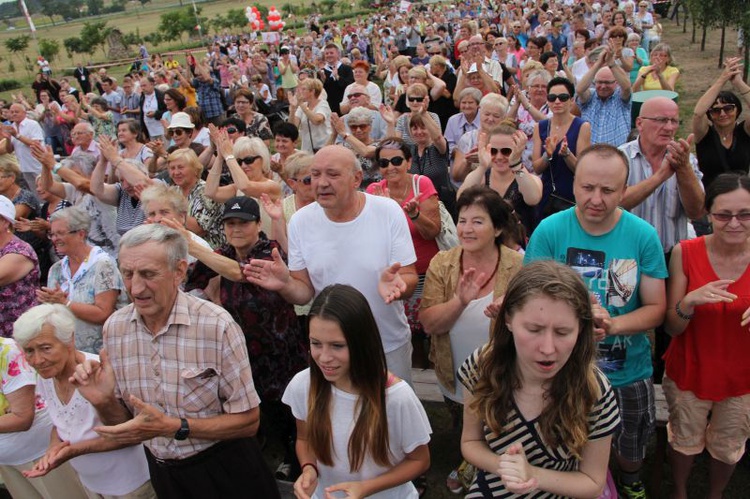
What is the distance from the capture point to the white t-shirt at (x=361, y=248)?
3.21 metres

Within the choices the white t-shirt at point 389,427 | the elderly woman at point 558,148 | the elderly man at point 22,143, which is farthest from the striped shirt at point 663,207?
the elderly man at point 22,143

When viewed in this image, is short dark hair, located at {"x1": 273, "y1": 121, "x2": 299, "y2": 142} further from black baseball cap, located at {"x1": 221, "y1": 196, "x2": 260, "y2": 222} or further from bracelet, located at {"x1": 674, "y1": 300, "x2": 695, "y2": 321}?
bracelet, located at {"x1": 674, "y1": 300, "x2": 695, "y2": 321}

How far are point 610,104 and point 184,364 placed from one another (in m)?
4.99

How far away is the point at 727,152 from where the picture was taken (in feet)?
15.2

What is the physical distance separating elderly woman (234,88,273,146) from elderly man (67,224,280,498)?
17.8ft

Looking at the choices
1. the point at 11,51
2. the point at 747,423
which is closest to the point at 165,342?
the point at 747,423

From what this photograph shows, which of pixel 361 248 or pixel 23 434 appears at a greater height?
pixel 361 248

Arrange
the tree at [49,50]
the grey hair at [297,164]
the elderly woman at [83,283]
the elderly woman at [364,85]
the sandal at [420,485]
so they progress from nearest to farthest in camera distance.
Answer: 1. the sandal at [420,485]
2. the elderly woman at [83,283]
3. the grey hair at [297,164]
4. the elderly woman at [364,85]
5. the tree at [49,50]

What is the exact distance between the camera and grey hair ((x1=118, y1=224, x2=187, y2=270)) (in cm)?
247

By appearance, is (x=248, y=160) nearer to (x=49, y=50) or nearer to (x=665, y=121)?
(x=665, y=121)

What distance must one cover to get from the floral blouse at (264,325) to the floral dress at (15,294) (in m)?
1.52

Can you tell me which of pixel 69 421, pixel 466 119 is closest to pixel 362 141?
pixel 466 119

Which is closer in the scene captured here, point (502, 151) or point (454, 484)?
point (454, 484)

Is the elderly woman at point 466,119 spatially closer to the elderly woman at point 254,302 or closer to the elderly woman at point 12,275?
the elderly woman at point 254,302
